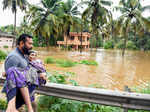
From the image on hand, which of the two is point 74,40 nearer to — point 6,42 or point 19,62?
point 6,42

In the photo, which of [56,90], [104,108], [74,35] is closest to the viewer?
[56,90]

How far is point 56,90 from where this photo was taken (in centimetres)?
275

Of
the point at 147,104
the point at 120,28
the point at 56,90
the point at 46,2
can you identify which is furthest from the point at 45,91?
the point at 46,2

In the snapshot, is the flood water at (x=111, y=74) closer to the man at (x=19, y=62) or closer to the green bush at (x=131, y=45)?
the man at (x=19, y=62)

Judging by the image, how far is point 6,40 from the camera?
36.4 meters

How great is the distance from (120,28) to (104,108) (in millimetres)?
22496

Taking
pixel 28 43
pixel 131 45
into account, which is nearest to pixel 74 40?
pixel 131 45

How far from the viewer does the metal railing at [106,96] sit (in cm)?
232

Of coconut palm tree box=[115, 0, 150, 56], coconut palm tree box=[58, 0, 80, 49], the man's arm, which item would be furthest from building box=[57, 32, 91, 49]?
the man's arm

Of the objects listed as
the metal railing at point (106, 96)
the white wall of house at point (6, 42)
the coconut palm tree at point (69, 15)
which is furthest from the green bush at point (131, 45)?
the metal railing at point (106, 96)

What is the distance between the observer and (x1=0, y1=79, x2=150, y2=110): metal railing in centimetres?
232

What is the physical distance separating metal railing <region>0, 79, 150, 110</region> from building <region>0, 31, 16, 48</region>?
35503mm

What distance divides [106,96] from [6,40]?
38.4m

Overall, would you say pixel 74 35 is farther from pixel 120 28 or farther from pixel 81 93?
pixel 81 93
